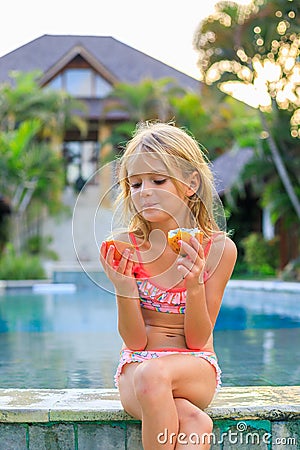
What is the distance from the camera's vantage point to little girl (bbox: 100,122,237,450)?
219 centimetres

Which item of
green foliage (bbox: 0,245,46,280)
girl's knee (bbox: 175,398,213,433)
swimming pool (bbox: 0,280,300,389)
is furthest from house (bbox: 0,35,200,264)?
girl's knee (bbox: 175,398,213,433)

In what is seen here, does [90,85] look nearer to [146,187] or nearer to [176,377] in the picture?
[146,187]

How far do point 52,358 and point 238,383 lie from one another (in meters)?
1.56

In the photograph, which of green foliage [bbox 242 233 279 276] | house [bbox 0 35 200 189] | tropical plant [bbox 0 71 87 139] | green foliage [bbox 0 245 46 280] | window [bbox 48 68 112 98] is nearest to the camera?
green foliage [bbox 0 245 46 280]

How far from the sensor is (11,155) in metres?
18.4

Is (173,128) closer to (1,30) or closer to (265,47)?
(1,30)

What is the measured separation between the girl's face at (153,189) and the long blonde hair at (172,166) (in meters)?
0.02

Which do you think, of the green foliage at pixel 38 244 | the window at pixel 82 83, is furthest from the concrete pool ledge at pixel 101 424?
the window at pixel 82 83

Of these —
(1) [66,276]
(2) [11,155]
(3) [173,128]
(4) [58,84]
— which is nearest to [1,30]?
(3) [173,128]

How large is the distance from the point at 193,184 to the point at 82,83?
73.3 ft

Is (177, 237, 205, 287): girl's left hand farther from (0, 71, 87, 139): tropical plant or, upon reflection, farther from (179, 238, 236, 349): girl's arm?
(0, 71, 87, 139): tropical plant

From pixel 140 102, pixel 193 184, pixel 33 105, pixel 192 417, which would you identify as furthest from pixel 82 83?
pixel 192 417

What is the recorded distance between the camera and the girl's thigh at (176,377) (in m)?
2.13

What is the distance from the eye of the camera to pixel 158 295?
2402mm
